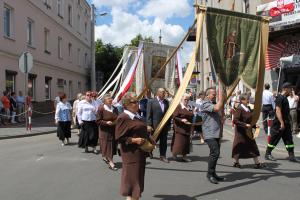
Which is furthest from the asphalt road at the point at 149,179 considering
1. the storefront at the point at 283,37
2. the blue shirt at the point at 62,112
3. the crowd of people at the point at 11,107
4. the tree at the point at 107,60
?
the tree at the point at 107,60

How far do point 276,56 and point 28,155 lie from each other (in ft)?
38.4

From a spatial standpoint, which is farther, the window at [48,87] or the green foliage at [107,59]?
the green foliage at [107,59]

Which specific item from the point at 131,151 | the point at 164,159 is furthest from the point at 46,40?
the point at 131,151

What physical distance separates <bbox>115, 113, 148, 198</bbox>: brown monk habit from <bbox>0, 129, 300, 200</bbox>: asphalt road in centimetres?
77

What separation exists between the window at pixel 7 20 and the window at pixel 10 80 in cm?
196

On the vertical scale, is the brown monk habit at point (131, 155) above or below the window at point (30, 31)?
below

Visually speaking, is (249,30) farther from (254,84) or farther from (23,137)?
(23,137)

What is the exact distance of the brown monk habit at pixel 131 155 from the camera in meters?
6.27

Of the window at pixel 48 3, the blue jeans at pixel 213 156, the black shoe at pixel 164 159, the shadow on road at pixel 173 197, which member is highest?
the window at pixel 48 3

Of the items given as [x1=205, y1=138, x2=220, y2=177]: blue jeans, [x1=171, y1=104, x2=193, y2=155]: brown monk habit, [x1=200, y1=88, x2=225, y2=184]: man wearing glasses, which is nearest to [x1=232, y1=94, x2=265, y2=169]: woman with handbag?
[x1=200, y1=88, x2=225, y2=184]: man wearing glasses

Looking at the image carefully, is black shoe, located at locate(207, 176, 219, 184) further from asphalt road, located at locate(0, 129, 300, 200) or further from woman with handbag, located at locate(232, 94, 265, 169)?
woman with handbag, located at locate(232, 94, 265, 169)

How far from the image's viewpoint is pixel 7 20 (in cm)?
2370

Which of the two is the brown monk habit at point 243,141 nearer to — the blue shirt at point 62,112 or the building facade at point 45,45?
the blue shirt at point 62,112

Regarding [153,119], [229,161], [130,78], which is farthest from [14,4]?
[229,161]
